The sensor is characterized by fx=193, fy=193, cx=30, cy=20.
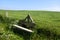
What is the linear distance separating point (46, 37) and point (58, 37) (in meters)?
1.13

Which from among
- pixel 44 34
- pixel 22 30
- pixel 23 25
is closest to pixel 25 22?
pixel 23 25

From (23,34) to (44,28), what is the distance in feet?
7.58

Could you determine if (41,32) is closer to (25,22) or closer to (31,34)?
(31,34)

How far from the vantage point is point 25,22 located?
2197 cm

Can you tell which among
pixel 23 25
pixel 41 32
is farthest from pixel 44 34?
pixel 23 25

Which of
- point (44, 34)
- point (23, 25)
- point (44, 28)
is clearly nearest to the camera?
point (44, 34)

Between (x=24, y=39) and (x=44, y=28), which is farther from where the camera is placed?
(x=44, y=28)

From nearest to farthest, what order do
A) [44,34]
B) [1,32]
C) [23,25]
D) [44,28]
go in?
A: 1. [1,32]
2. [44,34]
3. [44,28]
4. [23,25]

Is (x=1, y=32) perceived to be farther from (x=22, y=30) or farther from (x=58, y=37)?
(x=58, y=37)

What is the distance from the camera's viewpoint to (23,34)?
763 inches

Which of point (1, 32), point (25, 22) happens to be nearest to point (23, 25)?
point (25, 22)

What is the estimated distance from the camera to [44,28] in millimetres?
20000

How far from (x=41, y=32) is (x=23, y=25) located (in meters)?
3.39

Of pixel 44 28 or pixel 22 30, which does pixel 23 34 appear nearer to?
pixel 22 30
